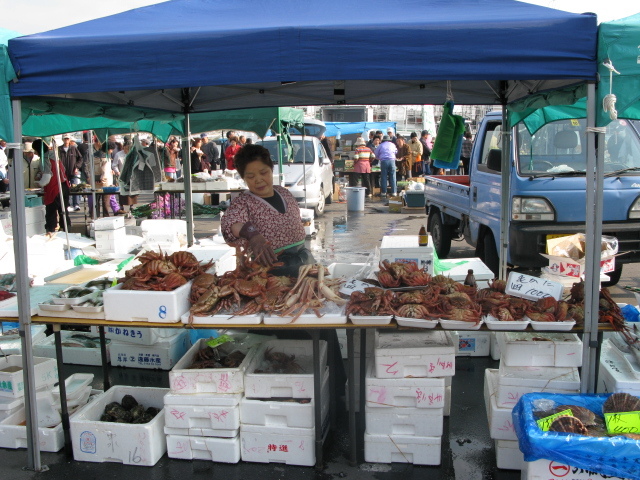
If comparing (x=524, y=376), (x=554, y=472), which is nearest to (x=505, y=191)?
(x=524, y=376)

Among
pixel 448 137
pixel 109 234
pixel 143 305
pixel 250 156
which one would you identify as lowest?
pixel 109 234

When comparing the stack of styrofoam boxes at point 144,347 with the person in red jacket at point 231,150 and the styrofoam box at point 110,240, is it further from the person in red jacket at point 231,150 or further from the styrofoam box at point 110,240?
the person in red jacket at point 231,150

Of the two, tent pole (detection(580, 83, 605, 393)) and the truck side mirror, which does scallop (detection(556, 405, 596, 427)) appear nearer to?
tent pole (detection(580, 83, 605, 393))

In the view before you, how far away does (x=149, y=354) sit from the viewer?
499 cm

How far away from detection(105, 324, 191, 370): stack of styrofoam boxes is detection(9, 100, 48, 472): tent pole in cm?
148

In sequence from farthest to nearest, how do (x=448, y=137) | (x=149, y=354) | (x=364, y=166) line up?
(x=364, y=166)
(x=149, y=354)
(x=448, y=137)

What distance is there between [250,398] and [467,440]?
149 cm

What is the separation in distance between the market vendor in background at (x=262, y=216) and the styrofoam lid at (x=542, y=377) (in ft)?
5.28

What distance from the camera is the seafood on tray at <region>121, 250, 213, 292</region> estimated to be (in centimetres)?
344

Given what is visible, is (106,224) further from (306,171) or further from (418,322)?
(418,322)

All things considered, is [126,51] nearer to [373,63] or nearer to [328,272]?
[373,63]

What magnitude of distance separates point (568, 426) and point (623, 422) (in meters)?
0.27

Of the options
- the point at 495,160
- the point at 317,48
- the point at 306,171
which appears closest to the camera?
the point at 317,48

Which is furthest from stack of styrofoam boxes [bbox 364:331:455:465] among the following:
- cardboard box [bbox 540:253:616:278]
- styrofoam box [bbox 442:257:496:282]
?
styrofoam box [bbox 442:257:496:282]
